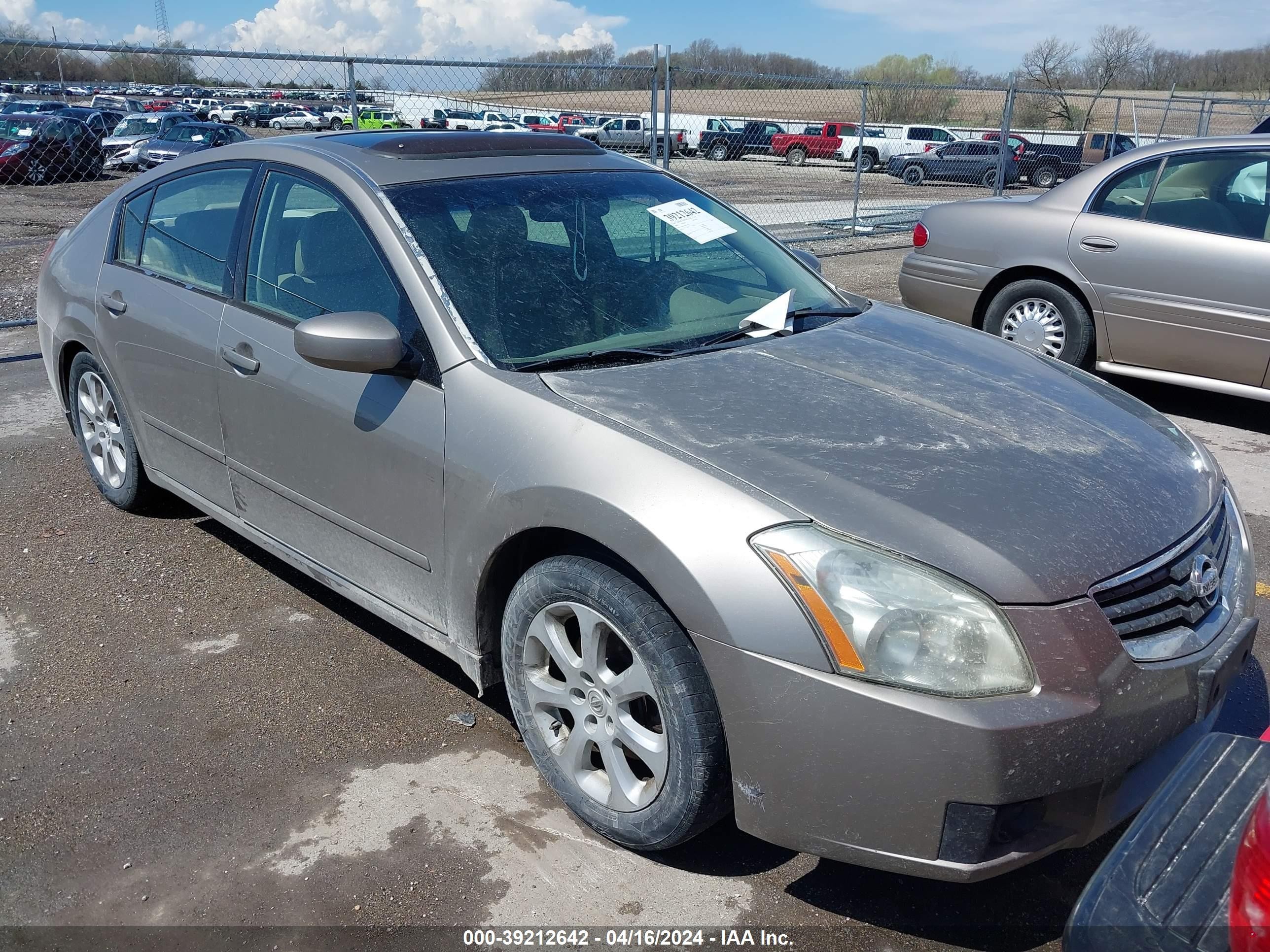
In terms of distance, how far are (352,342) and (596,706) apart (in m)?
1.14

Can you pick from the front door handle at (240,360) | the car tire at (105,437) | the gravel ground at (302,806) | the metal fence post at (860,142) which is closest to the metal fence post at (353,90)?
the car tire at (105,437)

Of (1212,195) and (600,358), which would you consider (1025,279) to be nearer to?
(1212,195)

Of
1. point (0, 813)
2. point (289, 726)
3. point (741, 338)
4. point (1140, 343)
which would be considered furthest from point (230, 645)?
point (1140, 343)

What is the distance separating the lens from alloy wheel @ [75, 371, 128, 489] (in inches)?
176

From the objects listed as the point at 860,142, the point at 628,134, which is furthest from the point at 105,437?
the point at 628,134

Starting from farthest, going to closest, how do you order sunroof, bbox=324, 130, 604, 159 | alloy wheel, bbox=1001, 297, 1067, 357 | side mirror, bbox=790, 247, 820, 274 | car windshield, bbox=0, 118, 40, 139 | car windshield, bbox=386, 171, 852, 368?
car windshield, bbox=0, 118, 40, 139 → alloy wheel, bbox=1001, 297, 1067, 357 → side mirror, bbox=790, 247, 820, 274 → sunroof, bbox=324, 130, 604, 159 → car windshield, bbox=386, 171, 852, 368

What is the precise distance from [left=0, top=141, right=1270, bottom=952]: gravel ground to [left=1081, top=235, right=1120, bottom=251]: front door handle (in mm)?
3241

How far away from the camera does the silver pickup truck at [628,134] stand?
24938 mm

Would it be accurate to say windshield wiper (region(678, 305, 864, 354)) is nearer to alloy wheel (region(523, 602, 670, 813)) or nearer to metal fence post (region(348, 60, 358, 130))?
alloy wheel (region(523, 602, 670, 813))

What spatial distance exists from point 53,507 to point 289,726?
7.79 feet

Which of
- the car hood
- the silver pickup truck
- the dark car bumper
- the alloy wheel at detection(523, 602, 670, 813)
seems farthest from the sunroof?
the silver pickup truck

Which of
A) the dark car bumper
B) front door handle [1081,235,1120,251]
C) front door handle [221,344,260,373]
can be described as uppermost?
front door handle [1081,235,1120,251]

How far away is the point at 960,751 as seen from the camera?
2.00 metres

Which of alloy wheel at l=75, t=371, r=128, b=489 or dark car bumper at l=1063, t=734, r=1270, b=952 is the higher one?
dark car bumper at l=1063, t=734, r=1270, b=952
